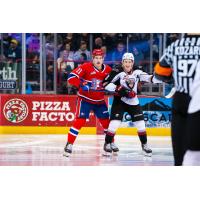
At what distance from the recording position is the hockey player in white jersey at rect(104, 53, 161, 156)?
5.32m

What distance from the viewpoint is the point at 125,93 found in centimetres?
538

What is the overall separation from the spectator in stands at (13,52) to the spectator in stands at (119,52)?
864 mm

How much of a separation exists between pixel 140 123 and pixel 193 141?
1.04 m

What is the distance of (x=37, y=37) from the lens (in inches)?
210

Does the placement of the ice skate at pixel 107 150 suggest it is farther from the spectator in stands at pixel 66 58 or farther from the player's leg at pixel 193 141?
the player's leg at pixel 193 141

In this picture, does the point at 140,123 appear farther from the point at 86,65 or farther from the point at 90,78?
the point at 86,65

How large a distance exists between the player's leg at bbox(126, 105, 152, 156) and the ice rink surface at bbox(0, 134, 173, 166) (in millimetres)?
40

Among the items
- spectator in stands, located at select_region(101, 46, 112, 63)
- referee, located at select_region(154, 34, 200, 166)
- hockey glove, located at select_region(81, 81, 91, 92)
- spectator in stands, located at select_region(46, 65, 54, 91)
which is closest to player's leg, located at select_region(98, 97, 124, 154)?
hockey glove, located at select_region(81, 81, 91, 92)

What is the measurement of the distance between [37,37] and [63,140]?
3.07ft

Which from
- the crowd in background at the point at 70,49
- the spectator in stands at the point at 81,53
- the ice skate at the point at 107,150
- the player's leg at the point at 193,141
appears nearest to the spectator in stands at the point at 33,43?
the crowd in background at the point at 70,49
